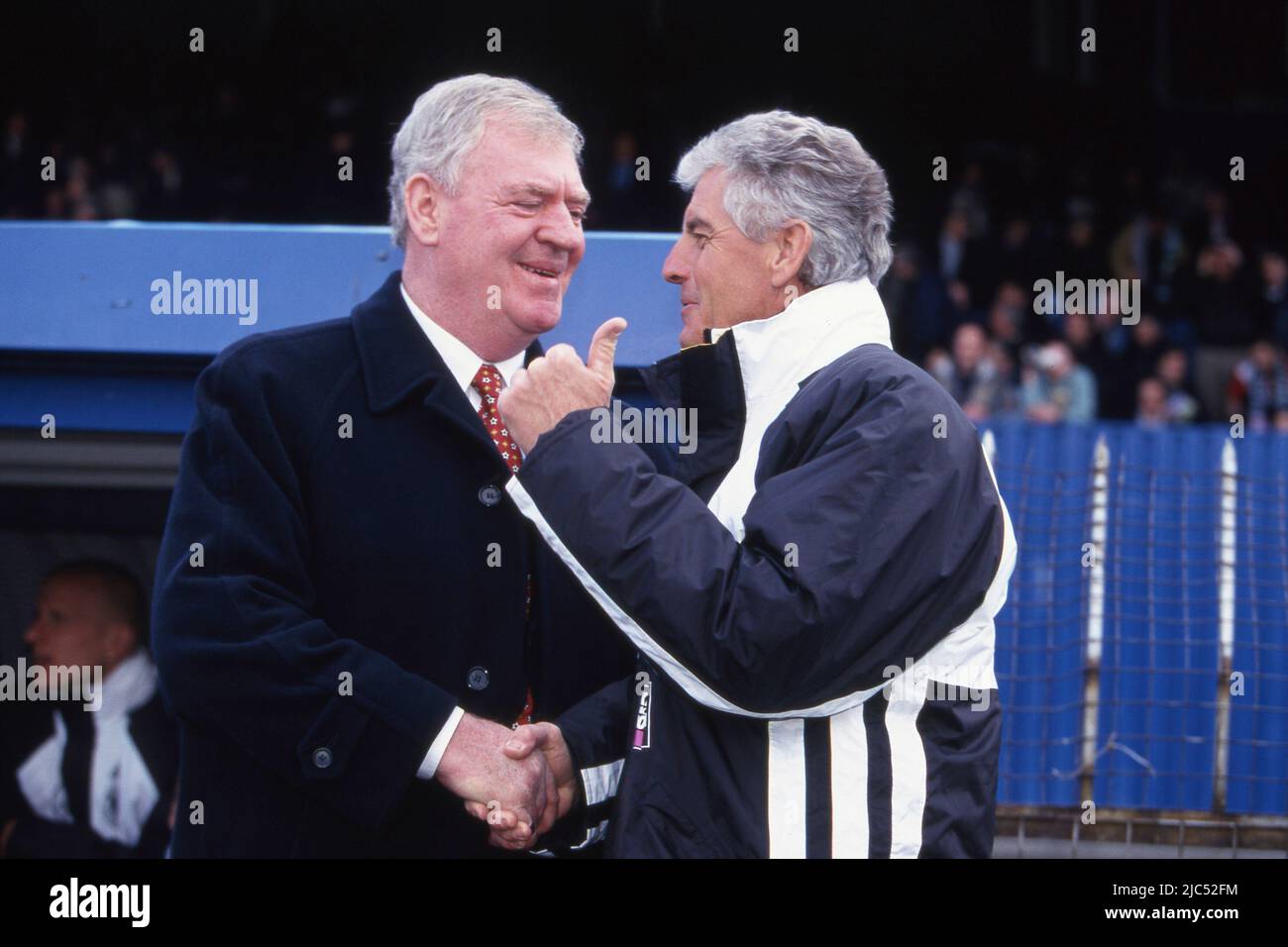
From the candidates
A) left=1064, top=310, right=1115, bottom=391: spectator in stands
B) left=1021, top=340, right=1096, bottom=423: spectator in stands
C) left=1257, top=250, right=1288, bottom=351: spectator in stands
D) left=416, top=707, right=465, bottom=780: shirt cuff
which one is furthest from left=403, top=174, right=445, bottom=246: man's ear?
left=1257, top=250, right=1288, bottom=351: spectator in stands

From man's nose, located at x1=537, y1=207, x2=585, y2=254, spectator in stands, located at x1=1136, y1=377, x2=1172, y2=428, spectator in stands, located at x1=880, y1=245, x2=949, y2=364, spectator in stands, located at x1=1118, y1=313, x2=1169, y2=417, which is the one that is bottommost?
man's nose, located at x1=537, y1=207, x2=585, y2=254

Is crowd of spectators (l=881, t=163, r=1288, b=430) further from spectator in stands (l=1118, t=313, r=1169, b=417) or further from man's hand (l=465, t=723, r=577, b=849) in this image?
man's hand (l=465, t=723, r=577, b=849)

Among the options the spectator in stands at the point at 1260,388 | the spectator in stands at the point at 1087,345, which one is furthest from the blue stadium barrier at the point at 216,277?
the spectator in stands at the point at 1260,388

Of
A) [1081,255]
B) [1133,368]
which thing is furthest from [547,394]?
[1081,255]

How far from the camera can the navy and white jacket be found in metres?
1.82

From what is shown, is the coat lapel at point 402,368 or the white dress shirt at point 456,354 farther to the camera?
the white dress shirt at point 456,354

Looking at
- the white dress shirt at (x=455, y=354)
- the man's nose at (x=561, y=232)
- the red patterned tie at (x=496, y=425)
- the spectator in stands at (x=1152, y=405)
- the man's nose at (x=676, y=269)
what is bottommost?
the red patterned tie at (x=496, y=425)

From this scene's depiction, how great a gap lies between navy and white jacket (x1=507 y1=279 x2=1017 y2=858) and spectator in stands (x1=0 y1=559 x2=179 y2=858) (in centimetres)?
151

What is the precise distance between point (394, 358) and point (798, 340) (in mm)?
638

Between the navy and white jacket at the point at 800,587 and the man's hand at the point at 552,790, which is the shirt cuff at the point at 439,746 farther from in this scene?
the navy and white jacket at the point at 800,587

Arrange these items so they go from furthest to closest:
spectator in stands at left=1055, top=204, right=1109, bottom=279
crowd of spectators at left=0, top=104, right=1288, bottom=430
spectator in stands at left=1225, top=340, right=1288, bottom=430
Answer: spectator in stands at left=1055, top=204, right=1109, bottom=279
spectator in stands at left=1225, top=340, right=1288, bottom=430
crowd of spectators at left=0, top=104, right=1288, bottom=430

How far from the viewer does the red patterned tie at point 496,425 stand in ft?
7.64

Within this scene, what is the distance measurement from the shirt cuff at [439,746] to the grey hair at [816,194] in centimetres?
79
